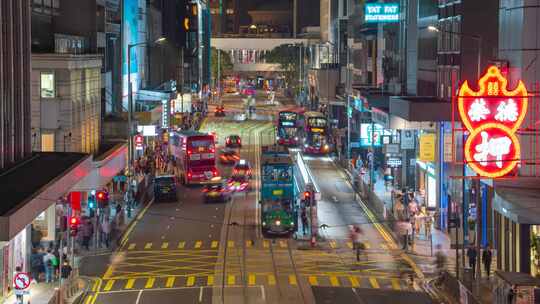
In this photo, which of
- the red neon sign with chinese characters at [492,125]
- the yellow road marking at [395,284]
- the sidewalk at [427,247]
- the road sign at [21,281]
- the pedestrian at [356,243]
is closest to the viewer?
the road sign at [21,281]

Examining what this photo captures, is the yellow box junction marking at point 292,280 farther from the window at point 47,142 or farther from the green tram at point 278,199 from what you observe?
the window at point 47,142

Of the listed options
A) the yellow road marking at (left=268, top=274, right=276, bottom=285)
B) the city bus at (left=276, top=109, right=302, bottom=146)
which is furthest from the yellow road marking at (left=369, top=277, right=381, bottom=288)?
the city bus at (left=276, top=109, right=302, bottom=146)

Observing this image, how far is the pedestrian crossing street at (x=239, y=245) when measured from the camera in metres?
55.7

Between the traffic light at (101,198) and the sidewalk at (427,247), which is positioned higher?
the traffic light at (101,198)

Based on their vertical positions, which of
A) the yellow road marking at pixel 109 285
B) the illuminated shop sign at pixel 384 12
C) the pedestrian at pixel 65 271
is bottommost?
the yellow road marking at pixel 109 285

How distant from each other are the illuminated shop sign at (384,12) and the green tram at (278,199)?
2242 cm

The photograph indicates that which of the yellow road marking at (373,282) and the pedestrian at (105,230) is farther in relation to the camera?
the pedestrian at (105,230)

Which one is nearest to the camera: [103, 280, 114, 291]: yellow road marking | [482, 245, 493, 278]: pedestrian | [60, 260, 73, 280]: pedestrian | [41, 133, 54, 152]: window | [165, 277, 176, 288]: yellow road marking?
[60, 260, 73, 280]: pedestrian

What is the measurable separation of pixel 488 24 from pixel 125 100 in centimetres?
4184

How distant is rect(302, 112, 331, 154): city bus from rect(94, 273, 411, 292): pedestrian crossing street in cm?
5746

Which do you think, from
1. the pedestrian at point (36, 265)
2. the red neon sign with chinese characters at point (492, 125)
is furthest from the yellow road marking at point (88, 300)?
the red neon sign with chinese characters at point (492, 125)

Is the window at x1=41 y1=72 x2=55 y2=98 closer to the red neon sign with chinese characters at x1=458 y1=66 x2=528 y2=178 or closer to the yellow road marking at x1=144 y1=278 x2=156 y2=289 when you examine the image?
the yellow road marking at x1=144 y1=278 x2=156 y2=289

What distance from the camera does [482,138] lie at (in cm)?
3981

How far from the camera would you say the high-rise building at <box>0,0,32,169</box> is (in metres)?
42.0
